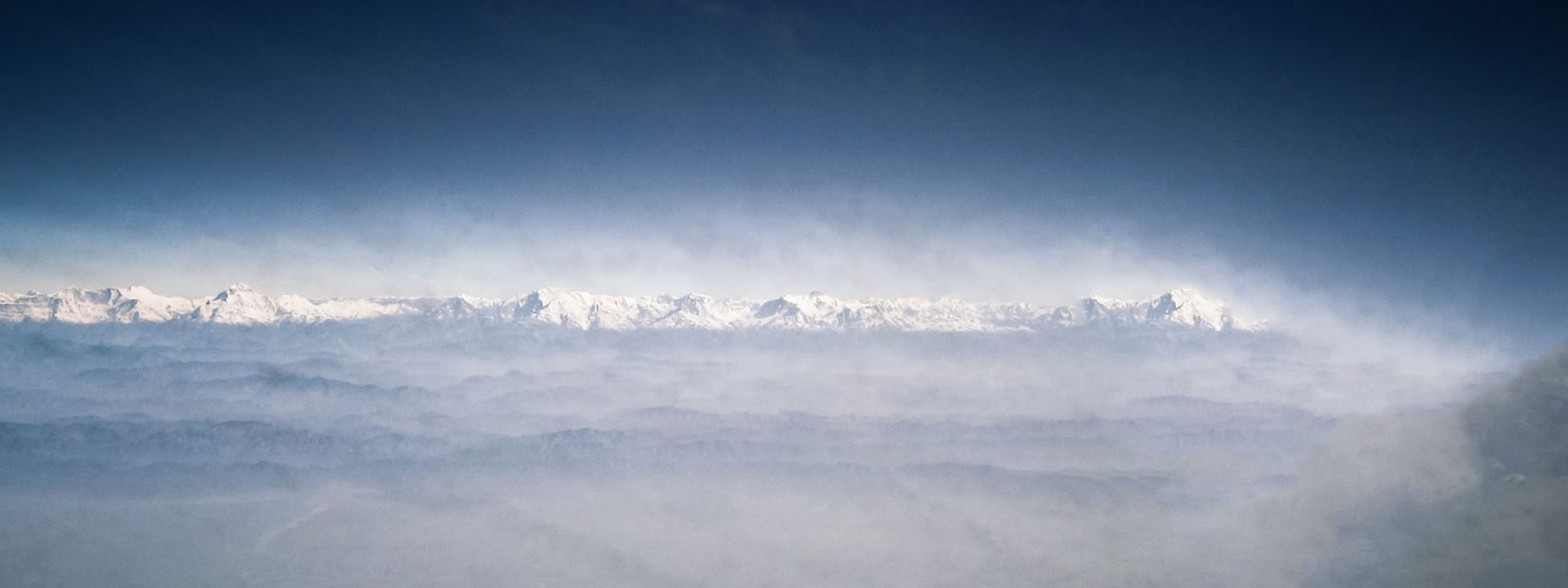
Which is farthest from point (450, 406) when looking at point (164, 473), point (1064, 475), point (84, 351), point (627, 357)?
point (1064, 475)

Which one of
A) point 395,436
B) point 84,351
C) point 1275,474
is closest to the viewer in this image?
point 1275,474

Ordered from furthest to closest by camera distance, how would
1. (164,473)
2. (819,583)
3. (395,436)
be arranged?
(395,436), (164,473), (819,583)

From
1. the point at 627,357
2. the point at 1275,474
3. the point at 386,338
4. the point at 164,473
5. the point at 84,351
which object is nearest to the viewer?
the point at 1275,474

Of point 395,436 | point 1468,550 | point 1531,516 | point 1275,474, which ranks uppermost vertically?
point 1531,516

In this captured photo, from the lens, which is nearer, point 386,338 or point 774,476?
point 774,476

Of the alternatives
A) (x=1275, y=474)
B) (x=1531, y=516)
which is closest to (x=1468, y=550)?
(x=1531, y=516)

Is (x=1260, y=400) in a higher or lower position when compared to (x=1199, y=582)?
higher

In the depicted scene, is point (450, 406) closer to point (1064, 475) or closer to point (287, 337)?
point (287, 337)

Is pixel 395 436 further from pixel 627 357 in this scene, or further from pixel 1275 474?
pixel 1275 474

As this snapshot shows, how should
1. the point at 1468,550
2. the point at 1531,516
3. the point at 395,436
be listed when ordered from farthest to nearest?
the point at 395,436, the point at 1468,550, the point at 1531,516
